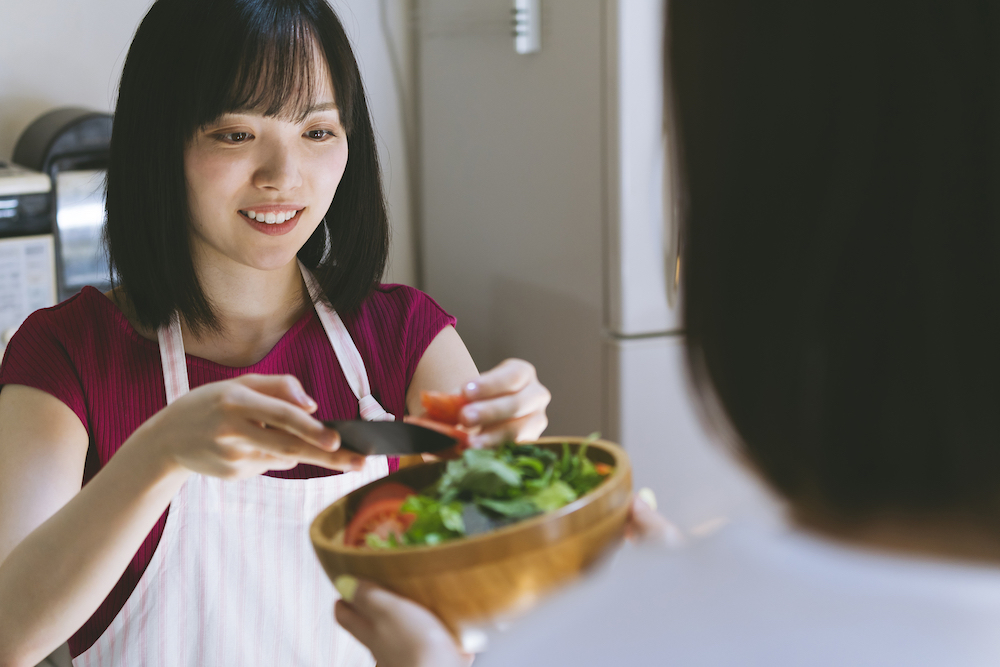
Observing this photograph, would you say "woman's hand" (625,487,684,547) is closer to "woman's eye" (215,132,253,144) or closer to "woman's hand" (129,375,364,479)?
"woman's hand" (129,375,364,479)

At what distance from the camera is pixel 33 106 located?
1.79 meters

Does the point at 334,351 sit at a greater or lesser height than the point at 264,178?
lesser

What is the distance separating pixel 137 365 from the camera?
1085mm

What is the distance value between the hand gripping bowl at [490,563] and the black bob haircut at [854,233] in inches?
7.3

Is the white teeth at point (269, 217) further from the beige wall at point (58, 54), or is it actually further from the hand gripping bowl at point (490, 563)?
the beige wall at point (58, 54)

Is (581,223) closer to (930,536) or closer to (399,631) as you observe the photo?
(399,631)

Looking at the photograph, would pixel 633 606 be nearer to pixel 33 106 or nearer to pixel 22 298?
pixel 22 298

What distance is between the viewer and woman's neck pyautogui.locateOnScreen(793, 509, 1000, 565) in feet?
1.20

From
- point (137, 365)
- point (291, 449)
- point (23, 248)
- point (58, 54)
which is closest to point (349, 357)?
point (137, 365)

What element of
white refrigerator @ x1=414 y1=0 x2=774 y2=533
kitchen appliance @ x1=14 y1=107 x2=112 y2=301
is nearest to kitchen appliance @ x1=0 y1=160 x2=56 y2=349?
kitchen appliance @ x1=14 y1=107 x2=112 y2=301

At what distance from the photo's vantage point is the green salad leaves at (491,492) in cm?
58

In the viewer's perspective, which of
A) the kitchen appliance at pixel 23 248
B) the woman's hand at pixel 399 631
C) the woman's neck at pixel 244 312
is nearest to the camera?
the woman's hand at pixel 399 631

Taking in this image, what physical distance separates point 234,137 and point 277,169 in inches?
2.6

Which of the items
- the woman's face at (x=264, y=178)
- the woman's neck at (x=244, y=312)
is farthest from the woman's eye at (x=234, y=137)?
the woman's neck at (x=244, y=312)
